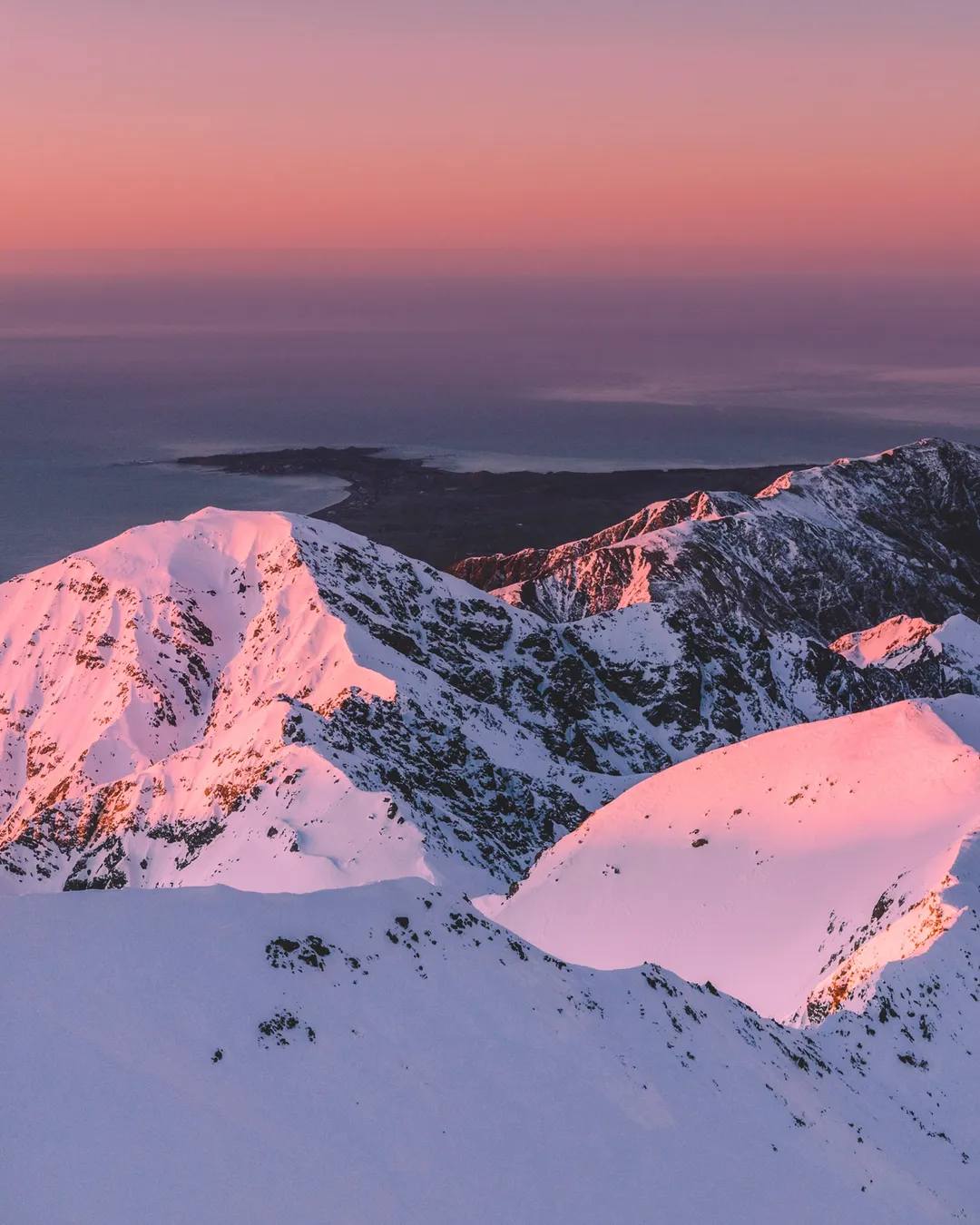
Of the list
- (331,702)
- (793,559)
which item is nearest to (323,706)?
(331,702)

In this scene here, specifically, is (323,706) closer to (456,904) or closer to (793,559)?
(456,904)

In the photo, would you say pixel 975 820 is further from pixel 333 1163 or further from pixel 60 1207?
pixel 60 1207

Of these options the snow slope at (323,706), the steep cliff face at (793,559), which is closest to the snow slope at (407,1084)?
the snow slope at (323,706)

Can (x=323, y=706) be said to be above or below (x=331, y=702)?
below

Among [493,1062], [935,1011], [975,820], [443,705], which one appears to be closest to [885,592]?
[443,705]

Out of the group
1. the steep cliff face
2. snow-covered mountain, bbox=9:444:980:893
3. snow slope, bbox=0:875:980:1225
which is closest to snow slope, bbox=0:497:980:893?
snow-covered mountain, bbox=9:444:980:893

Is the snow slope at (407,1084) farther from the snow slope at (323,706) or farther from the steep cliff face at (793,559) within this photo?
the steep cliff face at (793,559)
